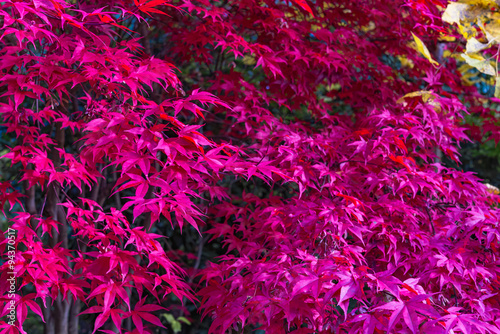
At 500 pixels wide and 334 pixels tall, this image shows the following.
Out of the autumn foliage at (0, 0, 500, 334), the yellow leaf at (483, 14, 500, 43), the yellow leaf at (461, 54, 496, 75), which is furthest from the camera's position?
the yellow leaf at (483, 14, 500, 43)

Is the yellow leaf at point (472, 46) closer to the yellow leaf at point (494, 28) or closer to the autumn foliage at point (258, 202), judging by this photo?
the autumn foliage at point (258, 202)

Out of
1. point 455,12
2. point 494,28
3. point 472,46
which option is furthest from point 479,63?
point 494,28

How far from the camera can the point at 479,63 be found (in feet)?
6.89

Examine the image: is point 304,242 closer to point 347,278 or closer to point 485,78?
point 347,278

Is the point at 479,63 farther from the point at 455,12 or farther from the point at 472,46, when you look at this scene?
the point at 455,12

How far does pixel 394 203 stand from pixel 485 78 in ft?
15.0

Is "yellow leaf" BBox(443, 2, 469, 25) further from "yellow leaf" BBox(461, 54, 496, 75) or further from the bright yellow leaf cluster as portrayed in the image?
"yellow leaf" BBox(461, 54, 496, 75)

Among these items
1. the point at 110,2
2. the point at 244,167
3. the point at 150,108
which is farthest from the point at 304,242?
the point at 110,2

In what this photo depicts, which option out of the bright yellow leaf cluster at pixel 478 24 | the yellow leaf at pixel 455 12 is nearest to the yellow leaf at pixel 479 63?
the bright yellow leaf cluster at pixel 478 24

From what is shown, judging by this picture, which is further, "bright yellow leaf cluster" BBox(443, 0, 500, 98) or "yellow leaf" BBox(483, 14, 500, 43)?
"yellow leaf" BBox(483, 14, 500, 43)

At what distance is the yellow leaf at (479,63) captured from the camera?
6.73ft

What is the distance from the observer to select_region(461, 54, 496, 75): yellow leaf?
205 centimetres

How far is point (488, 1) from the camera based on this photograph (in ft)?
7.39

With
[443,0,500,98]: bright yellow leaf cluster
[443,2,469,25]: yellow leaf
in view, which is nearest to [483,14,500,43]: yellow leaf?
[443,0,500,98]: bright yellow leaf cluster
